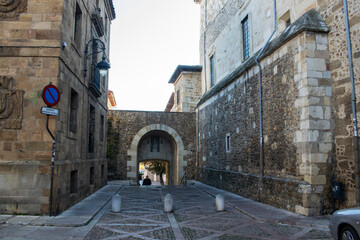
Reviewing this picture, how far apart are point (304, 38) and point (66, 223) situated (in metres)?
7.03

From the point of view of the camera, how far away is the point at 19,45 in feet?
24.6

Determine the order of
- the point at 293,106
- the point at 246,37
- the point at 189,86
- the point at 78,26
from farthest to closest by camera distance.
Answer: the point at 189,86 < the point at 246,37 < the point at 78,26 < the point at 293,106

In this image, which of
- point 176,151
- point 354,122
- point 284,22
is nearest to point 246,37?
point 284,22

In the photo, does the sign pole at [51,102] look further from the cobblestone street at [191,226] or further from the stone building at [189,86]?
the stone building at [189,86]

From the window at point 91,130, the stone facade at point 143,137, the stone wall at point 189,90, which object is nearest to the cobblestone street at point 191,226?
the window at point 91,130

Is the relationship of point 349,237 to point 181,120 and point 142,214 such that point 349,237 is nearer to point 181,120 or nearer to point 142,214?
point 142,214

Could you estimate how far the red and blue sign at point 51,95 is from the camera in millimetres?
7021

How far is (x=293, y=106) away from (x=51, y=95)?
6014 millimetres

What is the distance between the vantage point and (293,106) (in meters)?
8.41

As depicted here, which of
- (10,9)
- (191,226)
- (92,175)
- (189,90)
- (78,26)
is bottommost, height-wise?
(191,226)

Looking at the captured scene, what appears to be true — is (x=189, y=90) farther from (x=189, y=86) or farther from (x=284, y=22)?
(x=284, y=22)

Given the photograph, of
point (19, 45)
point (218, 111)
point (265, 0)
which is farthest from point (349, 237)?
point (218, 111)

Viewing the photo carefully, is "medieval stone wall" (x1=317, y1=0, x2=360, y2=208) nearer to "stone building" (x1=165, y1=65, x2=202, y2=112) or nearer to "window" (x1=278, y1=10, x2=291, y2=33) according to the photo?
"window" (x1=278, y1=10, x2=291, y2=33)

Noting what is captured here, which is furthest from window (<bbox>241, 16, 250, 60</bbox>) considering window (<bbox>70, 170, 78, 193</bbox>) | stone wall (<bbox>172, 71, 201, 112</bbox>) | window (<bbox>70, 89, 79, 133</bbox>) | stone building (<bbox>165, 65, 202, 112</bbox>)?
stone wall (<bbox>172, 71, 201, 112</bbox>)
